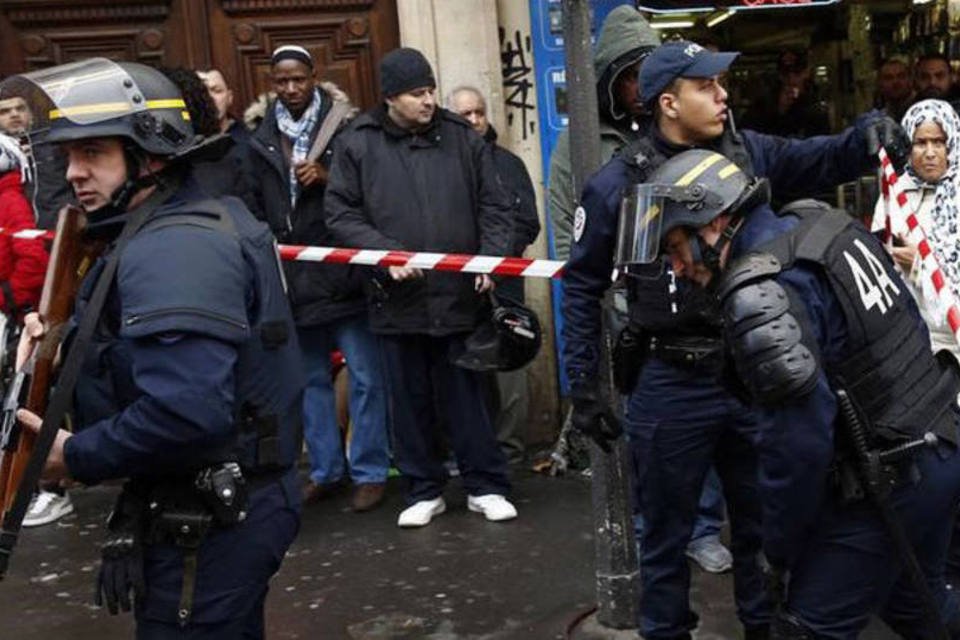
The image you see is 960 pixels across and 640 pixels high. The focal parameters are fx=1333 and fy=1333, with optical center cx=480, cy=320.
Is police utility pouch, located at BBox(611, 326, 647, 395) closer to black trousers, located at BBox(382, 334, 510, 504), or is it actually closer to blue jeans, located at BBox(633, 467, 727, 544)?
blue jeans, located at BBox(633, 467, 727, 544)

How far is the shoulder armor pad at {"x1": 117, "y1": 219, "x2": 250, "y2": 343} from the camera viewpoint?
2.78m

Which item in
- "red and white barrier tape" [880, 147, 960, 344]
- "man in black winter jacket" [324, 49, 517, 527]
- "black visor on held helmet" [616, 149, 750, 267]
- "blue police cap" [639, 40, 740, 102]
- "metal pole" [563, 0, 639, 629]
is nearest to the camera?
"black visor on held helmet" [616, 149, 750, 267]

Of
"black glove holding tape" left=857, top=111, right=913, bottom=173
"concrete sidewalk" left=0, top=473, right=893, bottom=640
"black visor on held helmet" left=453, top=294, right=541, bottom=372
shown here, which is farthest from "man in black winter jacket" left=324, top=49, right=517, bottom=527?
"black glove holding tape" left=857, top=111, right=913, bottom=173

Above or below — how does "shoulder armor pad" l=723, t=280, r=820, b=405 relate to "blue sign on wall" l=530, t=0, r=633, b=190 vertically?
below

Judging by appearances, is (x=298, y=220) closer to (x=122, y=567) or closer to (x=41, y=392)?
(x=41, y=392)

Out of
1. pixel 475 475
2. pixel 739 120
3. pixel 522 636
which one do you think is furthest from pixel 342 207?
pixel 739 120

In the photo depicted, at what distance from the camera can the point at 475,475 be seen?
6.16 metres

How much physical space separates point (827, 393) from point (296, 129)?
3.98 m

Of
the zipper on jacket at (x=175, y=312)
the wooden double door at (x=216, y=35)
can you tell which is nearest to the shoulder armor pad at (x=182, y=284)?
the zipper on jacket at (x=175, y=312)

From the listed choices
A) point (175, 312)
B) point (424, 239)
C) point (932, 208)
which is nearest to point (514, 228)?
point (424, 239)

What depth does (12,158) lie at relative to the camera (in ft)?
20.6

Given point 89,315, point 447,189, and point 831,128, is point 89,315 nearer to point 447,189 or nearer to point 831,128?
point 447,189

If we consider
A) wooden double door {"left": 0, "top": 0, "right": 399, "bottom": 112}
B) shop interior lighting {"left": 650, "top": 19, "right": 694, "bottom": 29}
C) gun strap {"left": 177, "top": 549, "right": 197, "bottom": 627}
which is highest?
wooden double door {"left": 0, "top": 0, "right": 399, "bottom": 112}

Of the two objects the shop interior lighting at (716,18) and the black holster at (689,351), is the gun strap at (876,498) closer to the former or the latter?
the black holster at (689,351)
